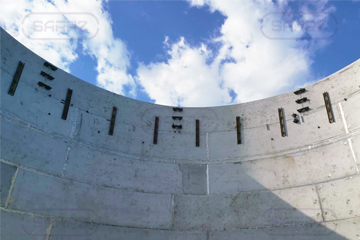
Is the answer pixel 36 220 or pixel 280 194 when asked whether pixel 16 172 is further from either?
pixel 280 194

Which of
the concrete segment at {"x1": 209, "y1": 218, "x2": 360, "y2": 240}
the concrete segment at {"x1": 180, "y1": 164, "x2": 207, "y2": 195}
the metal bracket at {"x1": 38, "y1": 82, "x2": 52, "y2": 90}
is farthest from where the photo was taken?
the concrete segment at {"x1": 180, "y1": 164, "x2": 207, "y2": 195}

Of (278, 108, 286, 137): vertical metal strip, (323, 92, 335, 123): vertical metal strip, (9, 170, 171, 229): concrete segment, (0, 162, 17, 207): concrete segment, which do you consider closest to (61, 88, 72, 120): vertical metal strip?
(9, 170, 171, 229): concrete segment

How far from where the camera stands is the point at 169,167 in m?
11.2

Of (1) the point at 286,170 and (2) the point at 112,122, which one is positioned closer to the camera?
(1) the point at 286,170

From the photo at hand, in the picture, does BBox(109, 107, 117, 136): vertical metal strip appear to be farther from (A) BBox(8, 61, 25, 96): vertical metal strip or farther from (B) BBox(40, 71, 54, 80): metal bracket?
(A) BBox(8, 61, 25, 96): vertical metal strip

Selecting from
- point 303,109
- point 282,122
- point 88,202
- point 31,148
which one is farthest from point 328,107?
point 31,148

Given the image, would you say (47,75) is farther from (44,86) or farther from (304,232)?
(304,232)

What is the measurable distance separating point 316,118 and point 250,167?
10.0 feet

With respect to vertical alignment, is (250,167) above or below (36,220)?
above

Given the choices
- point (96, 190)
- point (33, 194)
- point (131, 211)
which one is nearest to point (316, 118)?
point (131, 211)

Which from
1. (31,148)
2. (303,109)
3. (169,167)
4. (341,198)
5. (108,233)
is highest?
(303,109)

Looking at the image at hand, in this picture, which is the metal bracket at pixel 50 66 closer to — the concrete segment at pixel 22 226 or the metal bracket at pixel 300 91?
the concrete segment at pixel 22 226

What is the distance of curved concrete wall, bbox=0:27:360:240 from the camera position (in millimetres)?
8609

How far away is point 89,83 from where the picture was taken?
11328 mm
